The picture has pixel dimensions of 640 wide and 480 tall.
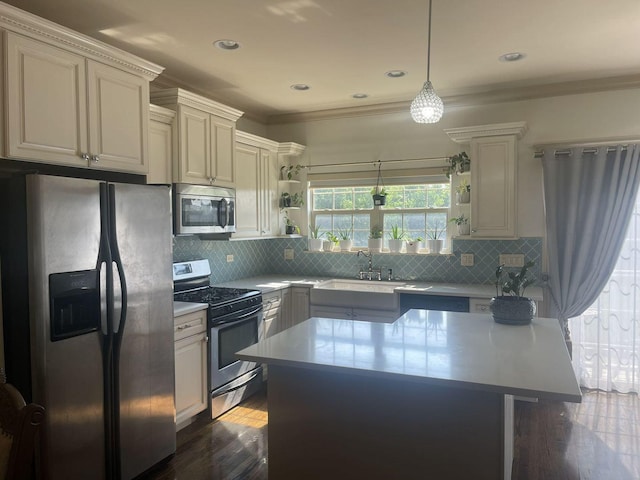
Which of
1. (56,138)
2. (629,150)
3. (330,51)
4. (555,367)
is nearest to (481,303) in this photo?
(629,150)

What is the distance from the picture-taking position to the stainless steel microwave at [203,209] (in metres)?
3.53

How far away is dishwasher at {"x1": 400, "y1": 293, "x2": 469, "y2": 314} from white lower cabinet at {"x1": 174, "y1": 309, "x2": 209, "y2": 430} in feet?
5.79

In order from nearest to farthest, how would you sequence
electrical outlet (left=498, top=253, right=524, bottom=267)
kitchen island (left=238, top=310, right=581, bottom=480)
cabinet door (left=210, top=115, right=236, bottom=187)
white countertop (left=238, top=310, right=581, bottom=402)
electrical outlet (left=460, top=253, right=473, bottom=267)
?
1. white countertop (left=238, top=310, right=581, bottom=402)
2. kitchen island (left=238, top=310, right=581, bottom=480)
3. cabinet door (left=210, top=115, right=236, bottom=187)
4. electrical outlet (left=498, top=253, right=524, bottom=267)
5. electrical outlet (left=460, top=253, right=473, bottom=267)

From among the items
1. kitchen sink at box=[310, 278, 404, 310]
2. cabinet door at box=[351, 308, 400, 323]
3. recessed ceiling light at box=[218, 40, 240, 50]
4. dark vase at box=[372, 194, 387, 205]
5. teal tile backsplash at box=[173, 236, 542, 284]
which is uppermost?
recessed ceiling light at box=[218, 40, 240, 50]

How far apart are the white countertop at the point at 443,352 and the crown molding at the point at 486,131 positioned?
1.93m

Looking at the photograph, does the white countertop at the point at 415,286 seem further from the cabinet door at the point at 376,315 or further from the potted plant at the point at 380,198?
the potted plant at the point at 380,198

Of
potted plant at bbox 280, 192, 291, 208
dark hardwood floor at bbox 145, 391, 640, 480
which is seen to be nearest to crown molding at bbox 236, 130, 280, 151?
potted plant at bbox 280, 192, 291, 208

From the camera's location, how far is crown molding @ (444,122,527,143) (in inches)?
159

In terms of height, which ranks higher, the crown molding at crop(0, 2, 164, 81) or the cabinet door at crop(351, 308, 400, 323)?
the crown molding at crop(0, 2, 164, 81)

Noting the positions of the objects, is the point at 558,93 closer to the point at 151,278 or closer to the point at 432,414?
the point at 432,414

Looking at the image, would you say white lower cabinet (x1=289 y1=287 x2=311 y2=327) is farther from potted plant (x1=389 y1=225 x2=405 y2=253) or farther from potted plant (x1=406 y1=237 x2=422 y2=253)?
potted plant (x1=406 y1=237 x2=422 y2=253)

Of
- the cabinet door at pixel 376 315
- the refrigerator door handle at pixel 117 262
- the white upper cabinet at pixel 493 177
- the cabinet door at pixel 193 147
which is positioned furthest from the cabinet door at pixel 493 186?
the refrigerator door handle at pixel 117 262

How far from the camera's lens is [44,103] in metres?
2.43

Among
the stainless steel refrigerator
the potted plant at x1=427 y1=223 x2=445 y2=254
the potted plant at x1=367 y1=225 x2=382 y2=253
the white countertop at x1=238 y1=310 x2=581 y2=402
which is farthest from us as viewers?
the potted plant at x1=367 y1=225 x2=382 y2=253
